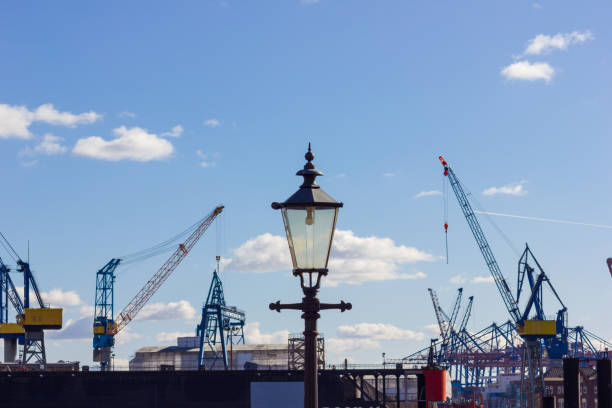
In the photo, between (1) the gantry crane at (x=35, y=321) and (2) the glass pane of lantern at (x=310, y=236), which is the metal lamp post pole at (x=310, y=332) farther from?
(1) the gantry crane at (x=35, y=321)

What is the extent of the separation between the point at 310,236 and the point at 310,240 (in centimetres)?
6

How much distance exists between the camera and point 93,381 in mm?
103062

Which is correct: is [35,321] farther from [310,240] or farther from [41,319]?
[310,240]

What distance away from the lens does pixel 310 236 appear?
13547mm

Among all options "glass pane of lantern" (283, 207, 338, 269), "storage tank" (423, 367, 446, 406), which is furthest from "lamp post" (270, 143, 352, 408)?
"storage tank" (423, 367, 446, 406)

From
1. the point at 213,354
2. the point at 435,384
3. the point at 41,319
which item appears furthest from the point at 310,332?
the point at 213,354

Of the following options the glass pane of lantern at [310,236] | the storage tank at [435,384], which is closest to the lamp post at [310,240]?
the glass pane of lantern at [310,236]

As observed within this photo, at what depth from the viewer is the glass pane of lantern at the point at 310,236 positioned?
13.6m

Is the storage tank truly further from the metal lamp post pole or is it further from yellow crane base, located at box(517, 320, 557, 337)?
yellow crane base, located at box(517, 320, 557, 337)

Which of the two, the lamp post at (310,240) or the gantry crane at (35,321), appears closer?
the lamp post at (310,240)

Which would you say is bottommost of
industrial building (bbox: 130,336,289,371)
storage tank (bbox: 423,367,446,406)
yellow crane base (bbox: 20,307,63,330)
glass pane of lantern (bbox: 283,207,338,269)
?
industrial building (bbox: 130,336,289,371)

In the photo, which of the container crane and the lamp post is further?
the container crane

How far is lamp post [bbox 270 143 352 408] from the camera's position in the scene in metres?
13.6

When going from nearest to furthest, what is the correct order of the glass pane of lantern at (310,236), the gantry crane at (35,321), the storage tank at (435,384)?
the glass pane of lantern at (310,236) < the storage tank at (435,384) < the gantry crane at (35,321)
